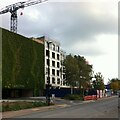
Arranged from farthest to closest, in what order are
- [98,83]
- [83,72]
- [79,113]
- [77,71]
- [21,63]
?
[98,83]
[83,72]
[77,71]
[21,63]
[79,113]

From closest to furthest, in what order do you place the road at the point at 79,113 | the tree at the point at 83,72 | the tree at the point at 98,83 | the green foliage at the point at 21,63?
the road at the point at 79,113, the green foliage at the point at 21,63, the tree at the point at 83,72, the tree at the point at 98,83

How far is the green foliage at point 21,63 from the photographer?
72.2m

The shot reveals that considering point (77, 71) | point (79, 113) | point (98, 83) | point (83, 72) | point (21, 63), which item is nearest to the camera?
point (79, 113)

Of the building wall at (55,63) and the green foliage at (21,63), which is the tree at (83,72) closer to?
the green foliage at (21,63)

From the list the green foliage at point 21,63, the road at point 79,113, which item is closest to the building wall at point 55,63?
the green foliage at point 21,63

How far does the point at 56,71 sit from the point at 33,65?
4264cm

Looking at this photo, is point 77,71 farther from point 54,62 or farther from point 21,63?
point 54,62

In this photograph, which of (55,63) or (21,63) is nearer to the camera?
(21,63)

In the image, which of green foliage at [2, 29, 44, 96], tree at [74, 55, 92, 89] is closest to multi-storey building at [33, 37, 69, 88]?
green foliage at [2, 29, 44, 96]

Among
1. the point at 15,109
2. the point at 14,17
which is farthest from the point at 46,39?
the point at 15,109

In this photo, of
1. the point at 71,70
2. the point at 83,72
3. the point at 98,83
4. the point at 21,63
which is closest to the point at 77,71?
the point at 71,70

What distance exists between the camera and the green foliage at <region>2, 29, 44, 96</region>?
72188mm

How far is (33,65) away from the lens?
84.1 metres

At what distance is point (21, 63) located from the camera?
77938 mm
